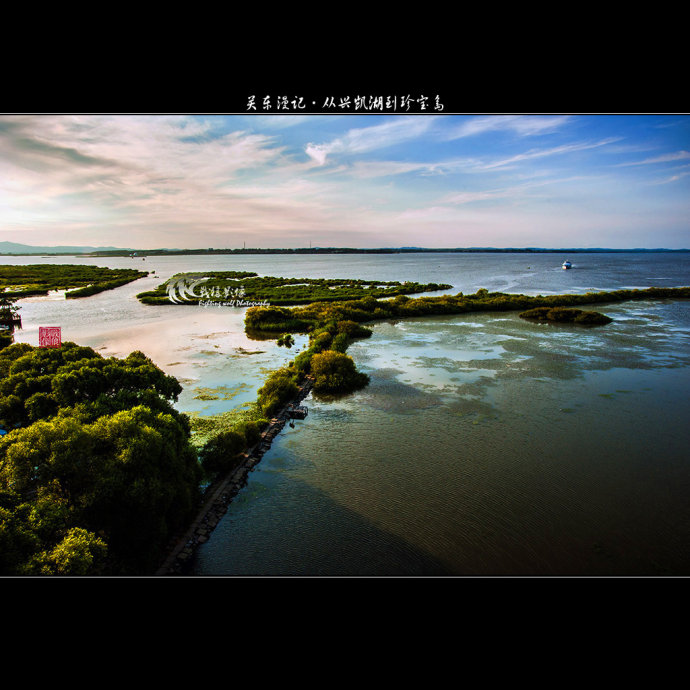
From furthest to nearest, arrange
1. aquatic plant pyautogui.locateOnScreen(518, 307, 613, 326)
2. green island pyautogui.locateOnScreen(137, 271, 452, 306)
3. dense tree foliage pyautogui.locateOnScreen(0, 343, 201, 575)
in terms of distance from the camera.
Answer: green island pyautogui.locateOnScreen(137, 271, 452, 306) → aquatic plant pyautogui.locateOnScreen(518, 307, 613, 326) → dense tree foliage pyautogui.locateOnScreen(0, 343, 201, 575)

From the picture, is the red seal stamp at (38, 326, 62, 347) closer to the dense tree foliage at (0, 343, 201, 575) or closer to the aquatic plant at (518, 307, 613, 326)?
the dense tree foliage at (0, 343, 201, 575)

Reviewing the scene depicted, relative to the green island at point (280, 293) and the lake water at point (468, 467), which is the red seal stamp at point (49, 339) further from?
the green island at point (280, 293)

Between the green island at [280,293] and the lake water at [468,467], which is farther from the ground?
the green island at [280,293]

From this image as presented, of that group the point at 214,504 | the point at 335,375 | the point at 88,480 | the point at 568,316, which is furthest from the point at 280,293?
the point at 88,480

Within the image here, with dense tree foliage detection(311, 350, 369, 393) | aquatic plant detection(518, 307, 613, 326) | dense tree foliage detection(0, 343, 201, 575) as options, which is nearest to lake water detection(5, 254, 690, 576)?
dense tree foliage detection(311, 350, 369, 393)

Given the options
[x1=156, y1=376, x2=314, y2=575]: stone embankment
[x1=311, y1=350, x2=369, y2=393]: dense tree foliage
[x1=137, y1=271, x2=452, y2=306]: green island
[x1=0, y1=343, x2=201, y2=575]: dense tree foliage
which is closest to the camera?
[x1=0, y1=343, x2=201, y2=575]: dense tree foliage

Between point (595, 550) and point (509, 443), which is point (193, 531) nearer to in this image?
point (595, 550)

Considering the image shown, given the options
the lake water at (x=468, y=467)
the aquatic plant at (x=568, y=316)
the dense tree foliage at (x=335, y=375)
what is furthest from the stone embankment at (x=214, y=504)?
the aquatic plant at (x=568, y=316)
